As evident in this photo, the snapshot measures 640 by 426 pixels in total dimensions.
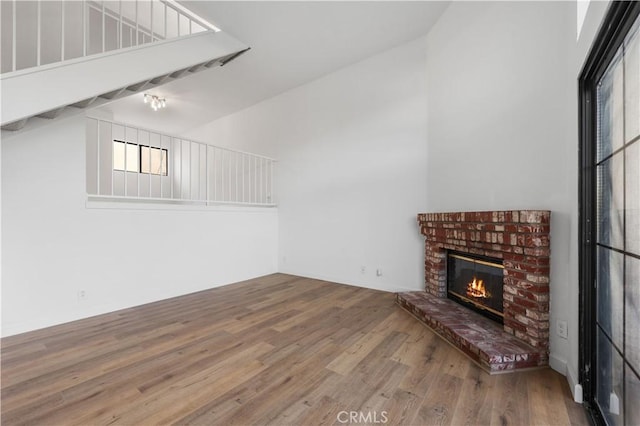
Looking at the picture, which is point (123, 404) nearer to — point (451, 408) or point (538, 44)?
point (451, 408)

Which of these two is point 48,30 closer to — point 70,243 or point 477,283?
point 70,243

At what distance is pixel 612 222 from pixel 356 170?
2971mm

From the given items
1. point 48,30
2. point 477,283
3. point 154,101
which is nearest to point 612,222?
point 477,283

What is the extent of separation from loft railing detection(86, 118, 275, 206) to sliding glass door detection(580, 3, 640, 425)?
156 inches

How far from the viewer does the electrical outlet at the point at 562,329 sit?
1.78 meters

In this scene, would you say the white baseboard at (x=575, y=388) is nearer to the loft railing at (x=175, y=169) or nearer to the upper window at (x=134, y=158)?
the loft railing at (x=175, y=169)

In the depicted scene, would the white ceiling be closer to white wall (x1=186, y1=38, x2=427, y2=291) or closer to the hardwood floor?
white wall (x1=186, y1=38, x2=427, y2=291)

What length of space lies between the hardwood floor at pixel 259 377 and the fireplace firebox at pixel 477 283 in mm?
578

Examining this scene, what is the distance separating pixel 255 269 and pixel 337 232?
5.03 feet

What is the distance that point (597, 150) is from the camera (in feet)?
4.77

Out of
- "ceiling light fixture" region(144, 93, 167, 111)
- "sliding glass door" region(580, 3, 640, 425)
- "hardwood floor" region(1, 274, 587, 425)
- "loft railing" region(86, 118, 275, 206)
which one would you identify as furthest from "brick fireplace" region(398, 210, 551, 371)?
"ceiling light fixture" region(144, 93, 167, 111)

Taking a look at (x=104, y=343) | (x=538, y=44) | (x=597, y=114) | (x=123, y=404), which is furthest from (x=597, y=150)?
(x=104, y=343)

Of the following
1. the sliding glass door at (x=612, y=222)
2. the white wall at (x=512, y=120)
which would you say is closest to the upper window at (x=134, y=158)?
the white wall at (x=512, y=120)

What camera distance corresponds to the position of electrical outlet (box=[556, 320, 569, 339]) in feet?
5.83
